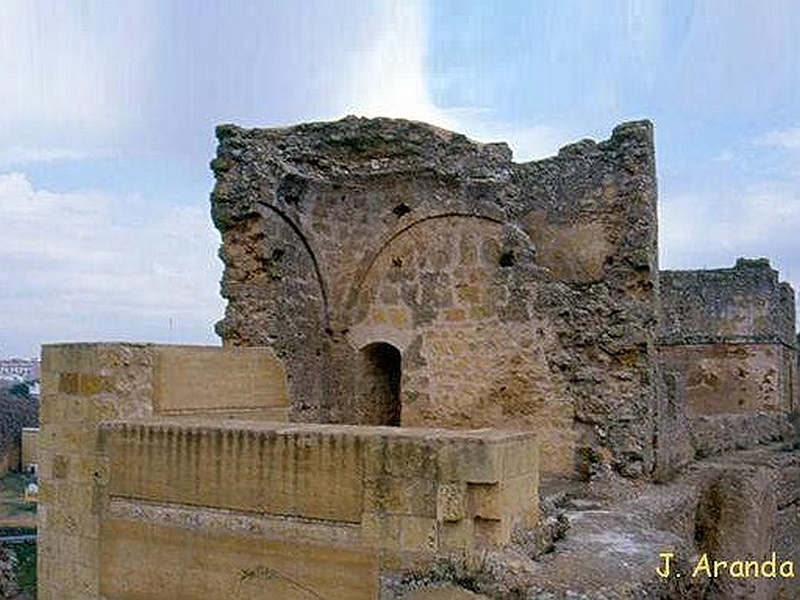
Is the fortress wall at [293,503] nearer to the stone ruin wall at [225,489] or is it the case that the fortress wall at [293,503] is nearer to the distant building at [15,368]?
the stone ruin wall at [225,489]

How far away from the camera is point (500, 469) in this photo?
4832mm

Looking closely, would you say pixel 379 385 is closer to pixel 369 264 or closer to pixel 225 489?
pixel 369 264

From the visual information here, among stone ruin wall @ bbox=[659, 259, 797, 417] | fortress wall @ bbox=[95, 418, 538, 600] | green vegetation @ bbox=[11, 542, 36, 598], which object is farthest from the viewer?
stone ruin wall @ bbox=[659, 259, 797, 417]

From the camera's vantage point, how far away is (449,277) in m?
9.94

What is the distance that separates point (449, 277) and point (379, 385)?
157cm

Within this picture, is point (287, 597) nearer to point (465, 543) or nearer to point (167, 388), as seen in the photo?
point (465, 543)

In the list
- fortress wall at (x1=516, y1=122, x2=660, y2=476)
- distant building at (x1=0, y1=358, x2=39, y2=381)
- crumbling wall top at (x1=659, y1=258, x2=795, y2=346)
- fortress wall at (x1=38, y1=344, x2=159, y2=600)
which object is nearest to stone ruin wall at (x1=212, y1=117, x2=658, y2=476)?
fortress wall at (x1=516, y1=122, x2=660, y2=476)

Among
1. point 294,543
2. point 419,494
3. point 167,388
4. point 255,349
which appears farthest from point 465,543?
point 255,349

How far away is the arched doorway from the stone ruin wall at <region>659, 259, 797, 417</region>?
872 cm

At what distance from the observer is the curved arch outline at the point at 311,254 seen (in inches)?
375

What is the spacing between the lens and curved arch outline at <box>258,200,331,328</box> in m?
9.52

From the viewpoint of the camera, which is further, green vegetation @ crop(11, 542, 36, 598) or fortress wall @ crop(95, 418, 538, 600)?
green vegetation @ crop(11, 542, 36, 598)

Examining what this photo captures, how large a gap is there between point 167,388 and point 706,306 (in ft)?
47.2

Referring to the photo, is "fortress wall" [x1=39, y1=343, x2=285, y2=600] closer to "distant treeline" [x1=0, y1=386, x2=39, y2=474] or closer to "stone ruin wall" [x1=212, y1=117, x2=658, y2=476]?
"stone ruin wall" [x1=212, y1=117, x2=658, y2=476]
